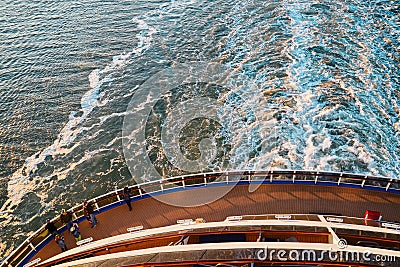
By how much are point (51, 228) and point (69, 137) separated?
1538 centimetres

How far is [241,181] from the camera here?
21812mm

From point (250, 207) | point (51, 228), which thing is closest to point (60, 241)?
point (51, 228)

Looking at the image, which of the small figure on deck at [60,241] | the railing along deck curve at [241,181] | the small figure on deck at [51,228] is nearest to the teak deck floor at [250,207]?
the railing along deck curve at [241,181]

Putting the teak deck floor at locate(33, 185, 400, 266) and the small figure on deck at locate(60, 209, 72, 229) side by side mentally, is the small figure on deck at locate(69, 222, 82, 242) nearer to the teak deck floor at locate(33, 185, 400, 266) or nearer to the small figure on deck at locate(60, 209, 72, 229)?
the small figure on deck at locate(60, 209, 72, 229)

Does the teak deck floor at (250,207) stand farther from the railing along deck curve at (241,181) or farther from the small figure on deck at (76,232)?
the small figure on deck at (76,232)

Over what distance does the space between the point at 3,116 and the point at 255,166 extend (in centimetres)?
2560

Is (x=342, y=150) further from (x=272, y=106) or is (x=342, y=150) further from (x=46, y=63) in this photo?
(x=46, y=63)

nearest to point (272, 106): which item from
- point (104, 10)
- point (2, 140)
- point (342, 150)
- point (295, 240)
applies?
point (342, 150)

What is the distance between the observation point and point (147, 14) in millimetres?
52406

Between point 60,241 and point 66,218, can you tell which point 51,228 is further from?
point 60,241

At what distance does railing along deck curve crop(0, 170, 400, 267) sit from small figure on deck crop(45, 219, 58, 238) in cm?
39

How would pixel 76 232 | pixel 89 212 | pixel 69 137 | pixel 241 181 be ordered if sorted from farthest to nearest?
pixel 69 137 → pixel 241 181 → pixel 89 212 → pixel 76 232

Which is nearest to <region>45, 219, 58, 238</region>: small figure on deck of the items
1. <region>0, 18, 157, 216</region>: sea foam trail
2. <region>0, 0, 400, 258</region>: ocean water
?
<region>0, 0, 400, 258</region>: ocean water

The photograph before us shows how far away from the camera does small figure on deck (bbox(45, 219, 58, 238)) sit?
19734 mm
